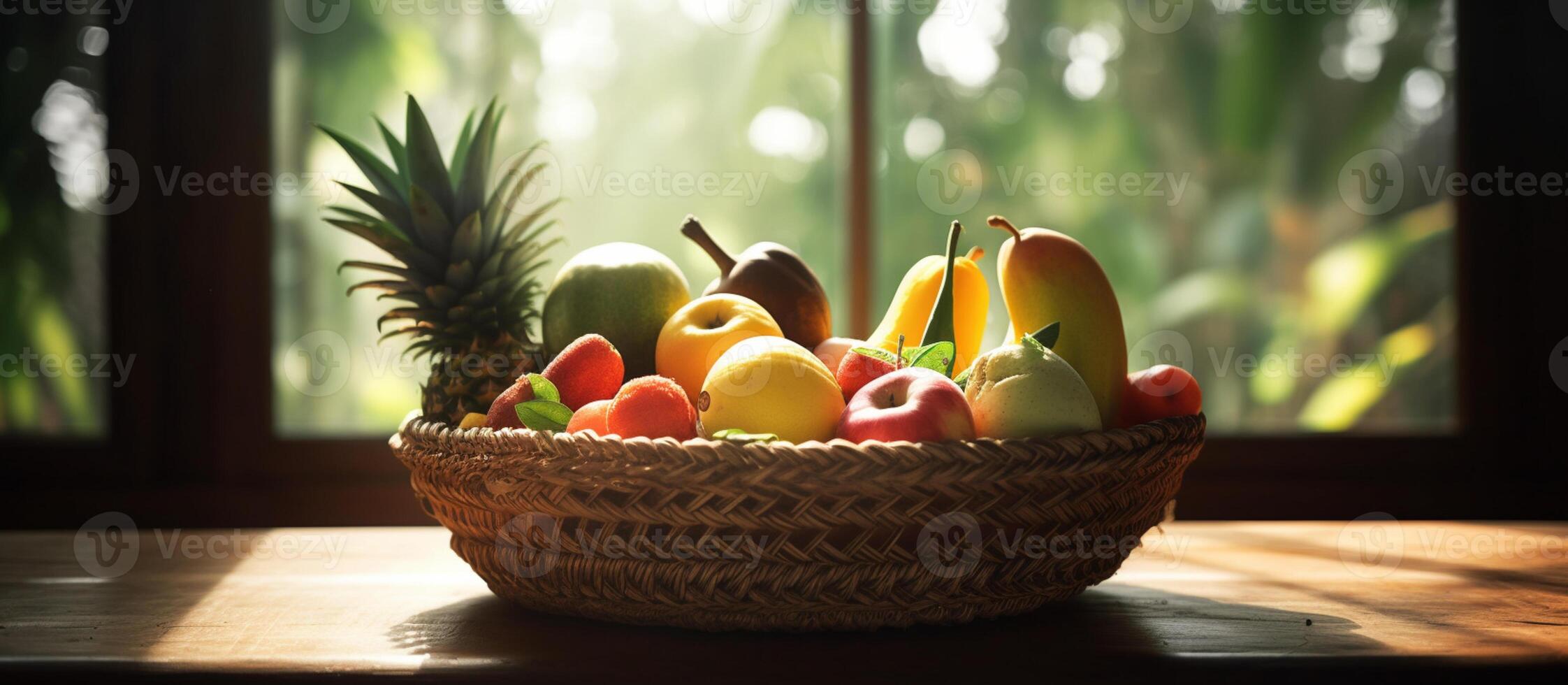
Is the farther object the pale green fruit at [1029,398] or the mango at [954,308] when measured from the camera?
the mango at [954,308]

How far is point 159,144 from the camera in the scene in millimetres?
1954

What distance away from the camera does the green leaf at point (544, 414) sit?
2.50 ft

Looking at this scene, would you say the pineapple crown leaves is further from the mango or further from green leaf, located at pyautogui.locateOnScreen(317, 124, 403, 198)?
the mango

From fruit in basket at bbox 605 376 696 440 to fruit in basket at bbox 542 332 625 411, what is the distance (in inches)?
3.3

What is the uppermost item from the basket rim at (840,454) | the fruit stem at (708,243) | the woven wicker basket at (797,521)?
the fruit stem at (708,243)

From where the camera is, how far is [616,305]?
3.38 ft

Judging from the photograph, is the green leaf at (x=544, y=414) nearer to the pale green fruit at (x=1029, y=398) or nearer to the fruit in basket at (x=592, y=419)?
the fruit in basket at (x=592, y=419)

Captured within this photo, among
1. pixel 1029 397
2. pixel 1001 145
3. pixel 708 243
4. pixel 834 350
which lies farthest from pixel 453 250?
pixel 1001 145

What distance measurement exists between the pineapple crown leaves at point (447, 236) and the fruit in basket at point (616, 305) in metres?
0.04

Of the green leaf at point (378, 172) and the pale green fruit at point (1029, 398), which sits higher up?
the green leaf at point (378, 172)

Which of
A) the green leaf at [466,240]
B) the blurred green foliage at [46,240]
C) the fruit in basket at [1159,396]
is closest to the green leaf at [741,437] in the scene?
the fruit in basket at [1159,396]

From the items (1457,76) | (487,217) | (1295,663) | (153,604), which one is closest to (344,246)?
(487,217)

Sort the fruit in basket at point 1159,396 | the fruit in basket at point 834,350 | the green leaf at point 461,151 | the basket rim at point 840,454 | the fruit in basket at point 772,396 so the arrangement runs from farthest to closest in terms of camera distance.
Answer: the green leaf at point 461,151 → the fruit in basket at point 834,350 → the fruit in basket at point 1159,396 → the fruit in basket at point 772,396 → the basket rim at point 840,454

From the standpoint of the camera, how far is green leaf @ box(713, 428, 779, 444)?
670mm
